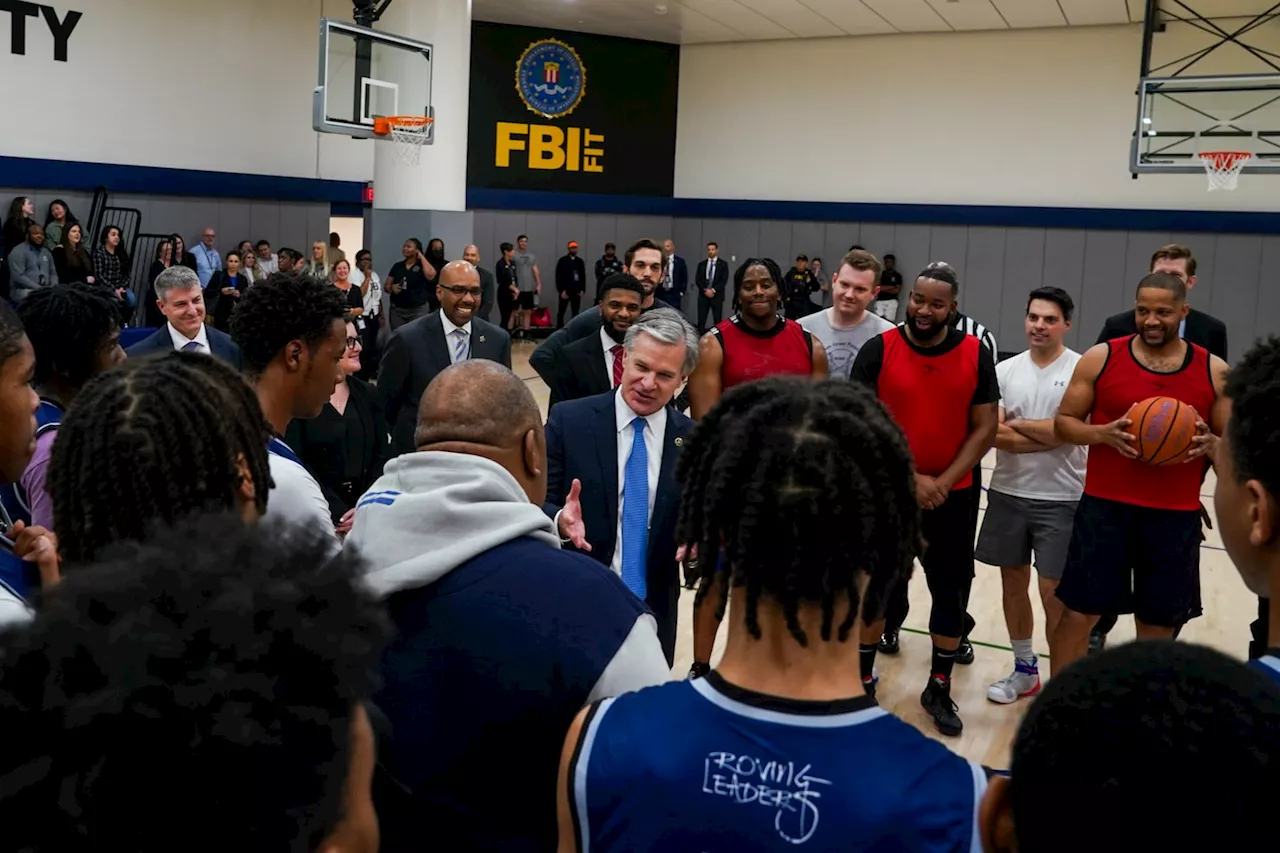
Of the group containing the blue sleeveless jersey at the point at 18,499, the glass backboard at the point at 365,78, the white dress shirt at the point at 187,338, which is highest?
the glass backboard at the point at 365,78

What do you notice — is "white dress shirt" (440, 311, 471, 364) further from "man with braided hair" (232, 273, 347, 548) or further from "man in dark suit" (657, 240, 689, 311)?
"man in dark suit" (657, 240, 689, 311)

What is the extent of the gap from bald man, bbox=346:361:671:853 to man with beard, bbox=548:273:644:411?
143 inches

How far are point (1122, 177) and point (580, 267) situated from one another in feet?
29.0

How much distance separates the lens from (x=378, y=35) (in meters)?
12.8

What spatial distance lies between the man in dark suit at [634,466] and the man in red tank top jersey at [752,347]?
3.80ft

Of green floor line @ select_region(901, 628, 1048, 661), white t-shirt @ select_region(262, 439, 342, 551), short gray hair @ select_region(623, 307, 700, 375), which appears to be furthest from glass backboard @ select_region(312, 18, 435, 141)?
white t-shirt @ select_region(262, 439, 342, 551)

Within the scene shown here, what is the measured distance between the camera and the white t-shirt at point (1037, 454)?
5156mm

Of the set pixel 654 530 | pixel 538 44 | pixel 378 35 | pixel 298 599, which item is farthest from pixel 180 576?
pixel 538 44

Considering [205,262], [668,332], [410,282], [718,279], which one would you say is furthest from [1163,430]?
[718,279]

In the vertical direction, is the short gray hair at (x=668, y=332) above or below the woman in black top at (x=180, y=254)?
below

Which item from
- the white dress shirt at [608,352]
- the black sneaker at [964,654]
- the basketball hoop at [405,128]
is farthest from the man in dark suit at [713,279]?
the black sneaker at [964,654]

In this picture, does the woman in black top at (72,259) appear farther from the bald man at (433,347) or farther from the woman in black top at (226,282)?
the bald man at (433,347)

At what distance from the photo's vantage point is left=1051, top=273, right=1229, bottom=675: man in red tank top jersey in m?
4.42

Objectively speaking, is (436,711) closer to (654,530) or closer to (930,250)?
(654,530)
